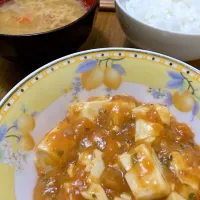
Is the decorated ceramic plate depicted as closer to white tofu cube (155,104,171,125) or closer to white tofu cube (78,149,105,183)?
white tofu cube (155,104,171,125)

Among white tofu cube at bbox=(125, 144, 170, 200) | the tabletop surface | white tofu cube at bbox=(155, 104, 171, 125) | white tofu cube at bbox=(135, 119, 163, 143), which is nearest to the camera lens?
white tofu cube at bbox=(125, 144, 170, 200)

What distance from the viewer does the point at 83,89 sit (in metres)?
1.72

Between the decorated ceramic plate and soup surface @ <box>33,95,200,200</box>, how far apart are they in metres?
0.06

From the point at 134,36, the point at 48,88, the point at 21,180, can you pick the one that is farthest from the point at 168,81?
the point at 21,180

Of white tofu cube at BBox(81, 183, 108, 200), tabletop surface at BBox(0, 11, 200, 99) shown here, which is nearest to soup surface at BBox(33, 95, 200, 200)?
white tofu cube at BBox(81, 183, 108, 200)

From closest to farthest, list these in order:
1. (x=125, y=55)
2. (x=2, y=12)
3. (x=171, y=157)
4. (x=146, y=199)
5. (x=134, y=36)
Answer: (x=146, y=199)
(x=171, y=157)
(x=125, y=55)
(x=134, y=36)
(x=2, y=12)

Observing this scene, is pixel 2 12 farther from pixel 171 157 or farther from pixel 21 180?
pixel 171 157

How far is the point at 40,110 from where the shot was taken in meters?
1.61

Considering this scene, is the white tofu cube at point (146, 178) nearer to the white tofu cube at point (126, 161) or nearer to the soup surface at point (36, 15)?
the white tofu cube at point (126, 161)

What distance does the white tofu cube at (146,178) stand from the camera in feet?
4.16

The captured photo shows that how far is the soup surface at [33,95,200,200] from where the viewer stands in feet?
4.33

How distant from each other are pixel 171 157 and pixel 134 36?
763 millimetres

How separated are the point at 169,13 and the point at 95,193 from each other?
1.20 metres

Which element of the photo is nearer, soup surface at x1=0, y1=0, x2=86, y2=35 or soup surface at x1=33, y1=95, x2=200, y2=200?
soup surface at x1=33, y1=95, x2=200, y2=200
